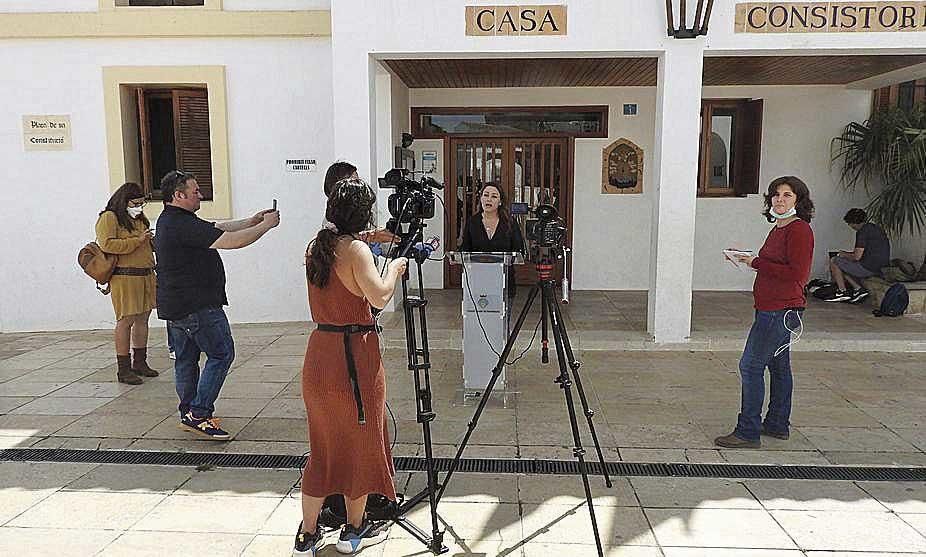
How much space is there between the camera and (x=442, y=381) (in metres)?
5.70

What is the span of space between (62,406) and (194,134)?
3513mm

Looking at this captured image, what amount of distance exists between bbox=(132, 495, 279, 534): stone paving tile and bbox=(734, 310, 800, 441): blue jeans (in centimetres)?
272

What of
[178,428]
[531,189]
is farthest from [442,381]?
[531,189]

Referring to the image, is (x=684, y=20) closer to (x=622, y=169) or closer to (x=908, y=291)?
(x=622, y=169)

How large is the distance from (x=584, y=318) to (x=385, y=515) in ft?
15.1

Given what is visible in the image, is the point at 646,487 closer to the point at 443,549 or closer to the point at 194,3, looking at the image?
the point at 443,549

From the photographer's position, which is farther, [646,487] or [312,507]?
[646,487]

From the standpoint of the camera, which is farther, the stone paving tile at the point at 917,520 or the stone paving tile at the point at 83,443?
the stone paving tile at the point at 83,443

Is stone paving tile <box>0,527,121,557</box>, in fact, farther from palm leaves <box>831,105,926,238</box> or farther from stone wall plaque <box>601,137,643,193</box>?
palm leaves <box>831,105,926,238</box>

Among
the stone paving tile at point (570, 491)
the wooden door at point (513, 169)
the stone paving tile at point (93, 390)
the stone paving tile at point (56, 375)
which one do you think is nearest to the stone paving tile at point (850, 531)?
the stone paving tile at point (570, 491)

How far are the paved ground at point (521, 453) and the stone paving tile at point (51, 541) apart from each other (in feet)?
0.03

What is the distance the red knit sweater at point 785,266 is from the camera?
13.2 feet

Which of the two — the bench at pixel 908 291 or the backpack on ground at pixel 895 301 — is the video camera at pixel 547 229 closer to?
the backpack on ground at pixel 895 301

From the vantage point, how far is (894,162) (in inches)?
323
